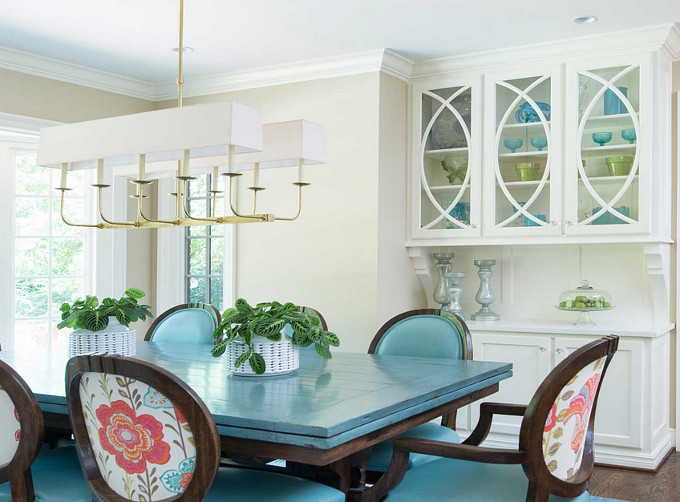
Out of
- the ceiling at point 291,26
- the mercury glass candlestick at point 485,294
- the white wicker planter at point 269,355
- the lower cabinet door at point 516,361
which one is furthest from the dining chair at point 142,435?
the mercury glass candlestick at point 485,294

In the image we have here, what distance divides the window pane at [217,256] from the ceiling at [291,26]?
122 cm

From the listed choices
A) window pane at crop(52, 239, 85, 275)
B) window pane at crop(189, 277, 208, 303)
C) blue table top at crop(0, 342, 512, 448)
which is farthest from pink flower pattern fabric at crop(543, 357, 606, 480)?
window pane at crop(52, 239, 85, 275)

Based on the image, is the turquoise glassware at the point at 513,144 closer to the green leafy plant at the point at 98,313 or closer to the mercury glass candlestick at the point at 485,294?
the mercury glass candlestick at the point at 485,294

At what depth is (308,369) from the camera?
111 inches

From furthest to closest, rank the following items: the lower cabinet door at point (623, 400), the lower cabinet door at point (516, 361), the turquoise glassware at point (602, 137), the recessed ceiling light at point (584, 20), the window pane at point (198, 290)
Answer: the window pane at point (198, 290) < the lower cabinet door at point (516, 361) < the turquoise glassware at point (602, 137) < the lower cabinet door at point (623, 400) < the recessed ceiling light at point (584, 20)

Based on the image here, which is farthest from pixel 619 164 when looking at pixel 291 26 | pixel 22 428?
pixel 22 428

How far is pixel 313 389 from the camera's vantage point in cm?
237

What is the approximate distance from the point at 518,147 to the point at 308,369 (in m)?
2.21

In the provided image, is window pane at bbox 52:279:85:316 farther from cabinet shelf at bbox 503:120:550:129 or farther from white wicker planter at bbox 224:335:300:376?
cabinet shelf at bbox 503:120:550:129

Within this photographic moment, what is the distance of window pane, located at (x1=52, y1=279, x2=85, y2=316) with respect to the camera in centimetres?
491

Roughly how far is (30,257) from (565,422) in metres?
3.77

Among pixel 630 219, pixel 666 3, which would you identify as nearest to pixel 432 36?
pixel 666 3

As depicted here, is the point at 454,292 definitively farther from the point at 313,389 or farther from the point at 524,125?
the point at 313,389

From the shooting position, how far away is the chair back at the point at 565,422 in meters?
1.92
